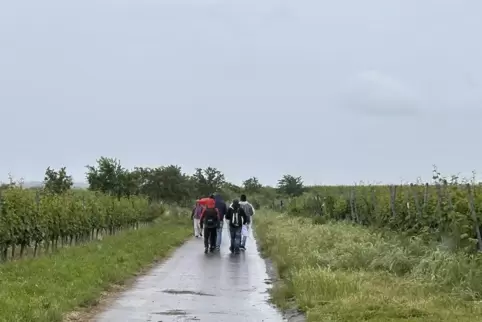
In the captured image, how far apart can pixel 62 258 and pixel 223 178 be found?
65.1 m

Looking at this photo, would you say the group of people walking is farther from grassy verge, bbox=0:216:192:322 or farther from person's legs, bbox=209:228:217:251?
grassy verge, bbox=0:216:192:322

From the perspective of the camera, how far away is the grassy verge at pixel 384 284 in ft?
32.4

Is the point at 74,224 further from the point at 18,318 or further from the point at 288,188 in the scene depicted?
the point at 288,188

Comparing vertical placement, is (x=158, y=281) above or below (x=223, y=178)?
below

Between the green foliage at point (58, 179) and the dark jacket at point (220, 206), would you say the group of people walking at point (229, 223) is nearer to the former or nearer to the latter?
the dark jacket at point (220, 206)

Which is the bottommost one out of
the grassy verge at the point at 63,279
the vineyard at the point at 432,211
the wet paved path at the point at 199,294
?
the wet paved path at the point at 199,294

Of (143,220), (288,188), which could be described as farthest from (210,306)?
(288,188)

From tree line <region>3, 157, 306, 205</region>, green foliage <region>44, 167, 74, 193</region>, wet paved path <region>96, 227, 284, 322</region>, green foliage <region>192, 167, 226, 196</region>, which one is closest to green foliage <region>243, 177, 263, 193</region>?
tree line <region>3, 157, 306, 205</region>

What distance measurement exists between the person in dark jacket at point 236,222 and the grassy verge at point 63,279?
2761 mm

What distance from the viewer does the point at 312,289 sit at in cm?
1211

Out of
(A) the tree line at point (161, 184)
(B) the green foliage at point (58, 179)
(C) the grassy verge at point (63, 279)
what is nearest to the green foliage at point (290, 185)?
(A) the tree line at point (161, 184)

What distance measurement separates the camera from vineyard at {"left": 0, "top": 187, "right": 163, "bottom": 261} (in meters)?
18.6

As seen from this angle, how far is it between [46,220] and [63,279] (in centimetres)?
798

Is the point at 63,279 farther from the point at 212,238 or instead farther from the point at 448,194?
the point at 212,238
